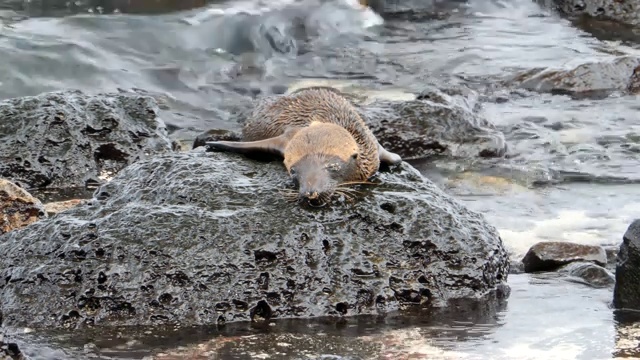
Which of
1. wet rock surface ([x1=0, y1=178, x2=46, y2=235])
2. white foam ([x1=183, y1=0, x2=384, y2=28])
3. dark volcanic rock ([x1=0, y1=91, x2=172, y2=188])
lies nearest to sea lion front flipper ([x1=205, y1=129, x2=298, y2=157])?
wet rock surface ([x1=0, y1=178, x2=46, y2=235])

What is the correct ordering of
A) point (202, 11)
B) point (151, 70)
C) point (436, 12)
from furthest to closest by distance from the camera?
point (436, 12) < point (202, 11) < point (151, 70)

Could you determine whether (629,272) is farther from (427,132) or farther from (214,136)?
(214,136)

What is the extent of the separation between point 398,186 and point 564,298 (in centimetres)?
122

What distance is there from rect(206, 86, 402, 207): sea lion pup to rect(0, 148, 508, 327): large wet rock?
0.69 ft

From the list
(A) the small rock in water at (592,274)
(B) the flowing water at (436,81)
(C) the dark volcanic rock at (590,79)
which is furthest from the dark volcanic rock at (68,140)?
(C) the dark volcanic rock at (590,79)

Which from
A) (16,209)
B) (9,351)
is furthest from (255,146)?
(9,351)

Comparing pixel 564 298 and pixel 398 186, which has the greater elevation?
pixel 398 186

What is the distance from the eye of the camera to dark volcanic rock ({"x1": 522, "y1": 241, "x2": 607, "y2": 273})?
723cm

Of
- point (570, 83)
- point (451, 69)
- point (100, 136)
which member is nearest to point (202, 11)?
point (451, 69)

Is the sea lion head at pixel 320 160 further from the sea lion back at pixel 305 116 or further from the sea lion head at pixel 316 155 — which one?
the sea lion back at pixel 305 116

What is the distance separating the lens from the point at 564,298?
6180mm

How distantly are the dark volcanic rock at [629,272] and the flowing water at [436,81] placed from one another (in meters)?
0.14

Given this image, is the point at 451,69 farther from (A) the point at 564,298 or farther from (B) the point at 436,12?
(A) the point at 564,298

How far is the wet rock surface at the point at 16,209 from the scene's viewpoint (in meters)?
7.08
